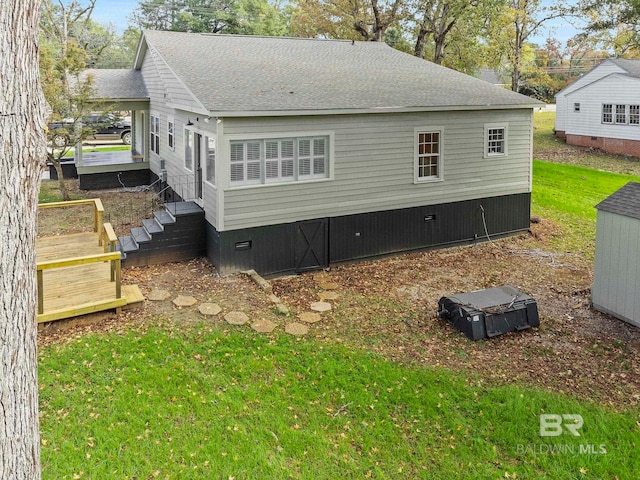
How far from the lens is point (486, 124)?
1338 cm

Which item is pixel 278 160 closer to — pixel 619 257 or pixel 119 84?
pixel 619 257

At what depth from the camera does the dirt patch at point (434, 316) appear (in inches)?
293

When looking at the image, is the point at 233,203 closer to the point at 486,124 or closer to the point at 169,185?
the point at 169,185

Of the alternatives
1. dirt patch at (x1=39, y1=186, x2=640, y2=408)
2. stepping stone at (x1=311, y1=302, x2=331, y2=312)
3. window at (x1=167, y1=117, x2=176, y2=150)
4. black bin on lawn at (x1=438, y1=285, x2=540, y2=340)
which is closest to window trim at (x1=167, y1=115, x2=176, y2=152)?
window at (x1=167, y1=117, x2=176, y2=150)

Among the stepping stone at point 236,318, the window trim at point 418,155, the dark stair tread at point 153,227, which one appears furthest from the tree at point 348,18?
the stepping stone at point 236,318

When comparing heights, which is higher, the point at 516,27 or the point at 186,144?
the point at 516,27

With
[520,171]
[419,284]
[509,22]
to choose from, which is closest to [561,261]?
[520,171]

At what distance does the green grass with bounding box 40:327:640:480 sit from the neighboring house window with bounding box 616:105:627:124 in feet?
77.5

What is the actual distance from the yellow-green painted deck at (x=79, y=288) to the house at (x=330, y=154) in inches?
88.1

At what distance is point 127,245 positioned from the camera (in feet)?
36.4

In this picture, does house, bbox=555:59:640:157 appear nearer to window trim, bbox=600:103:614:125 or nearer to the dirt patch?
window trim, bbox=600:103:614:125

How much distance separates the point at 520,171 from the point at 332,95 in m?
5.91

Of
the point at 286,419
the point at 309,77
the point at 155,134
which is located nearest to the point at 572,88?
the point at 309,77

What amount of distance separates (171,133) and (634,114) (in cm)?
2199
